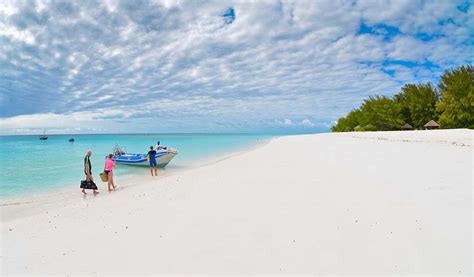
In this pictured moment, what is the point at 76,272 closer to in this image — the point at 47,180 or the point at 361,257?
the point at 361,257

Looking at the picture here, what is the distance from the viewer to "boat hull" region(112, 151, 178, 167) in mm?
20266

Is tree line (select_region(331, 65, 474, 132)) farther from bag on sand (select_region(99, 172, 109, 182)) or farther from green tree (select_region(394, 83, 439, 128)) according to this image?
bag on sand (select_region(99, 172, 109, 182))

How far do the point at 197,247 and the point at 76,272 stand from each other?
1759mm

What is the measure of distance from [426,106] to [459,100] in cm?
1337

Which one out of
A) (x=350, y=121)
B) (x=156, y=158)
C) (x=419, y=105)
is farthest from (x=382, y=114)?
(x=156, y=158)

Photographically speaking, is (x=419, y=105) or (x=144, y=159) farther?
(x=419, y=105)

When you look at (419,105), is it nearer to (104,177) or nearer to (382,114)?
(382,114)

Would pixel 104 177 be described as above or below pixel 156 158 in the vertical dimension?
below

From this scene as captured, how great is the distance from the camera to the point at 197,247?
14.4ft

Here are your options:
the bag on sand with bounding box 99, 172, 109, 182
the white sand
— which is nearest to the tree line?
the white sand

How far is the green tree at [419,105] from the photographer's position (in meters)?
50.4

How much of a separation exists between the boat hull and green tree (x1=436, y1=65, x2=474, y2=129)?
40301 millimetres

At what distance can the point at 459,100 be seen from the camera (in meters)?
38.3

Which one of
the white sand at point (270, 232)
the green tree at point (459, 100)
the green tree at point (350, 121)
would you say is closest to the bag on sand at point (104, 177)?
the white sand at point (270, 232)
